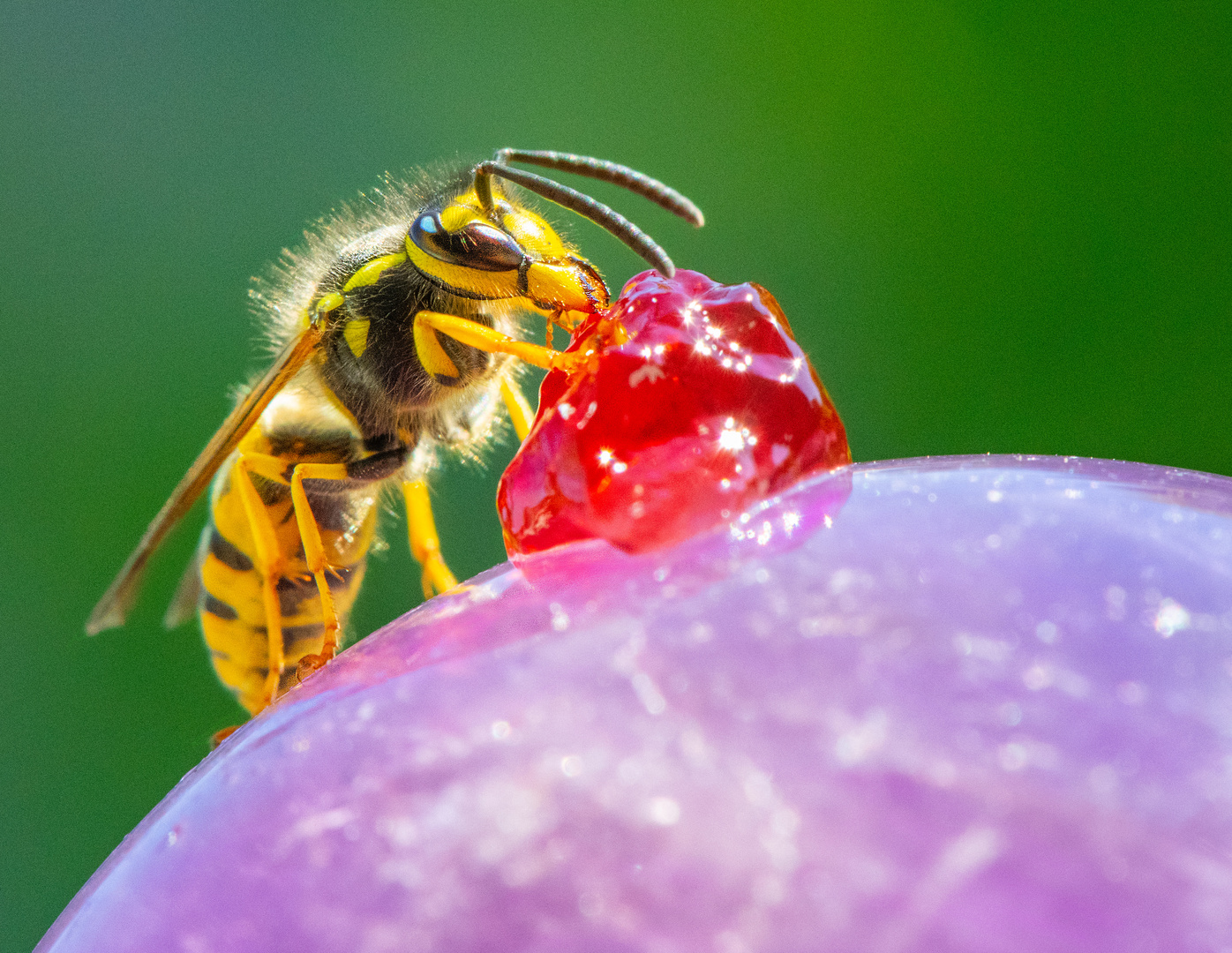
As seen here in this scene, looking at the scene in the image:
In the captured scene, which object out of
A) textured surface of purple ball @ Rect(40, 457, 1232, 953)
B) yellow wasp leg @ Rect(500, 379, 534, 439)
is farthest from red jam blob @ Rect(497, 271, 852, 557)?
yellow wasp leg @ Rect(500, 379, 534, 439)

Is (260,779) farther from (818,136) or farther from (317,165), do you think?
(317,165)

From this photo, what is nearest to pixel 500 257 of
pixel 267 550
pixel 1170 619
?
pixel 267 550

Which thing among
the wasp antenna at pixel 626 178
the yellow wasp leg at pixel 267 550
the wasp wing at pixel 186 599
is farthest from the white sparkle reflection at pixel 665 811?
the wasp wing at pixel 186 599

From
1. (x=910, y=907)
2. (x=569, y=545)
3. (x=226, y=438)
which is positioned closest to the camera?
(x=910, y=907)

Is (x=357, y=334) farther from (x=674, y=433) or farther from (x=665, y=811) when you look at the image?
(x=665, y=811)

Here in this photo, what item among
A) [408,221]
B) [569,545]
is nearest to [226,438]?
[408,221]

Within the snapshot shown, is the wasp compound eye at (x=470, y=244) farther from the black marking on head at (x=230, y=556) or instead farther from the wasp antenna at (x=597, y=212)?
the black marking on head at (x=230, y=556)
